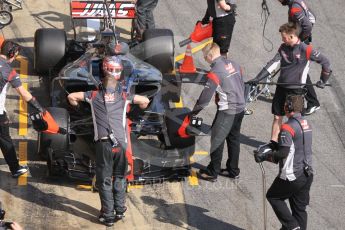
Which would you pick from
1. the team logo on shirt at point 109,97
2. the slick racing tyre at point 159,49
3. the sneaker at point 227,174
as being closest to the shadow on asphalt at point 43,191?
the team logo on shirt at point 109,97

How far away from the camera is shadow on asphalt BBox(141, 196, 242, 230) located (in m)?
9.87

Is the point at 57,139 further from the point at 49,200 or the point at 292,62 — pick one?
the point at 292,62

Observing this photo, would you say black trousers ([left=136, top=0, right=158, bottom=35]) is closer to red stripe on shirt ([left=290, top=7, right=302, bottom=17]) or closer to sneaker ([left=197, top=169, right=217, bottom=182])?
red stripe on shirt ([left=290, top=7, right=302, bottom=17])

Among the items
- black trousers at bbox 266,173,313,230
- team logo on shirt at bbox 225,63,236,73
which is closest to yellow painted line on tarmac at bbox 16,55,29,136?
team logo on shirt at bbox 225,63,236,73

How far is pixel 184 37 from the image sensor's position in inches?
577

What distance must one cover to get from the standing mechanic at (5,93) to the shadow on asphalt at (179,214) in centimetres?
182

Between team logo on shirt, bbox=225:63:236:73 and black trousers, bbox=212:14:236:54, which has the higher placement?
team logo on shirt, bbox=225:63:236:73

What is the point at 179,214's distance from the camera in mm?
10055

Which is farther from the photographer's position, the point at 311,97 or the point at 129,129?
the point at 311,97

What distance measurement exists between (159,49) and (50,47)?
176cm

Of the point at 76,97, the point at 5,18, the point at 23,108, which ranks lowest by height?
the point at 23,108

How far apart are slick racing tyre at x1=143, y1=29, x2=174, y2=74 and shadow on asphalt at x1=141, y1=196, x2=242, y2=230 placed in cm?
297

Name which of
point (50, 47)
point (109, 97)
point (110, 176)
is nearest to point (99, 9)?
point (50, 47)

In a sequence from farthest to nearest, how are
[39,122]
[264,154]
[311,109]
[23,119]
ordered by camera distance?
[311,109] → [23,119] → [39,122] → [264,154]
